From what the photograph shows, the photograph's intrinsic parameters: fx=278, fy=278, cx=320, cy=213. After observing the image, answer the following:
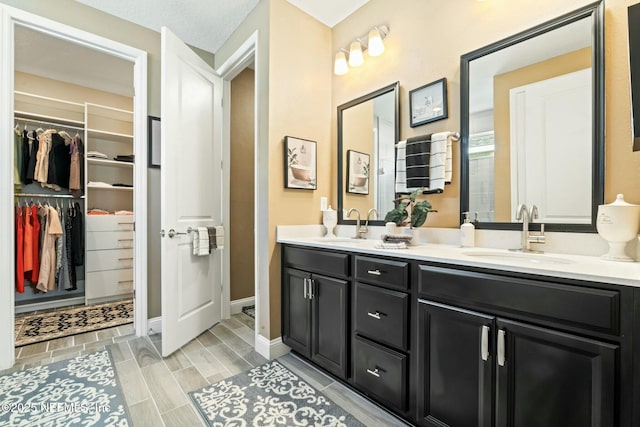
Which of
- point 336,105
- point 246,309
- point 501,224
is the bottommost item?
point 246,309

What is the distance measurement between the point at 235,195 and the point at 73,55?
213 cm

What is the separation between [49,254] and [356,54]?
3.81 metres

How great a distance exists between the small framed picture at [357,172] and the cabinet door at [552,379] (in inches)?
56.5

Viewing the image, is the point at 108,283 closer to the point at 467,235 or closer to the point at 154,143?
the point at 154,143

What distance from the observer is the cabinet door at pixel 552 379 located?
84 centimetres

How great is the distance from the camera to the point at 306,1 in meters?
2.22

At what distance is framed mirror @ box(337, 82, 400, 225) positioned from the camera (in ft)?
6.88

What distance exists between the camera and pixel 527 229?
1.40 meters

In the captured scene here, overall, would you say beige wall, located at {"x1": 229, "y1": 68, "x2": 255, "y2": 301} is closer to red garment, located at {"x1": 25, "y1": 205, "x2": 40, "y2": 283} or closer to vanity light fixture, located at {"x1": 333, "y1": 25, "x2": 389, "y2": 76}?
vanity light fixture, located at {"x1": 333, "y1": 25, "x2": 389, "y2": 76}

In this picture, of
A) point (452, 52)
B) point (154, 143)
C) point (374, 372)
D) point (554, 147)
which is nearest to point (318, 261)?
point (374, 372)

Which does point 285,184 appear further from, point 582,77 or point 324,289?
point 582,77

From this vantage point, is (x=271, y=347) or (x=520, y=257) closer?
(x=520, y=257)

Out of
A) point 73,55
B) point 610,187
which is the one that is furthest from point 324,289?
point 73,55

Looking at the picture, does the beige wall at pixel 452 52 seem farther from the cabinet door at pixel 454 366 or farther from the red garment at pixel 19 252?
the red garment at pixel 19 252
